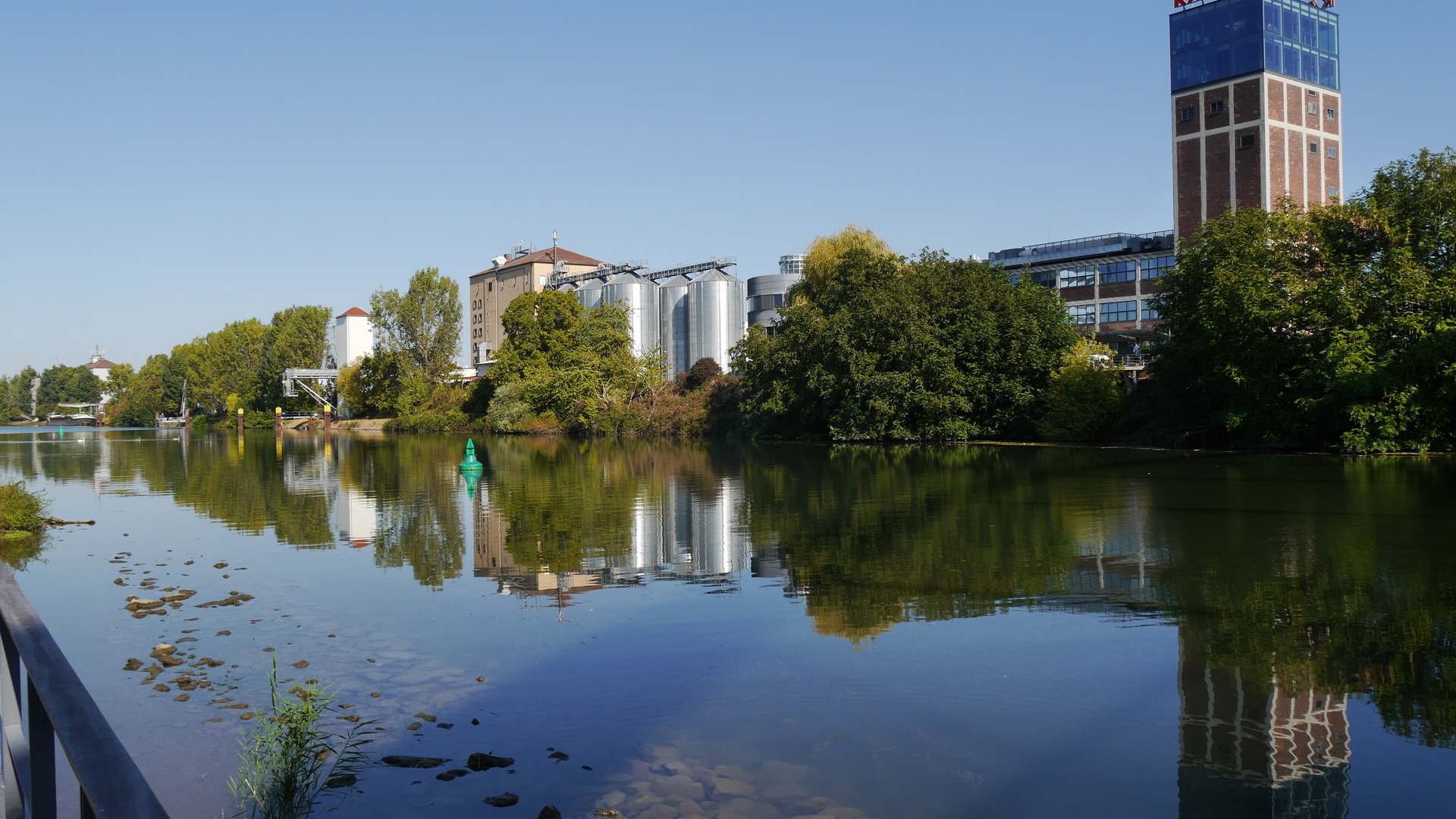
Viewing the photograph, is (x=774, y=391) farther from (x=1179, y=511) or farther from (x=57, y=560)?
(x=57, y=560)

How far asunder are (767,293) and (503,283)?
53068mm

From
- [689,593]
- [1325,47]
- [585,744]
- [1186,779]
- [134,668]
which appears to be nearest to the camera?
[1186,779]

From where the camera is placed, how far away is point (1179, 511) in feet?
57.2

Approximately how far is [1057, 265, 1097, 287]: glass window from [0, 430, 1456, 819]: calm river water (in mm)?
62373

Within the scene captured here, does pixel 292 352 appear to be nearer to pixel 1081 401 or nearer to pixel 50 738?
pixel 1081 401

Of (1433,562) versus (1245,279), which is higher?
(1245,279)

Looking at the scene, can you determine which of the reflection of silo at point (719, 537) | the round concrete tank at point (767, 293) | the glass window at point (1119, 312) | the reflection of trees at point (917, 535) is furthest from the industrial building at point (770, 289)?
the reflection of silo at point (719, 537)

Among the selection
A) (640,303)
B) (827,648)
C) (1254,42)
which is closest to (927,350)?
(827,648)

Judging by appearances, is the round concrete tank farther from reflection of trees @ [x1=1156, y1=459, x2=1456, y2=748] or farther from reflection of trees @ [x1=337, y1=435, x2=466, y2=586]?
reflection of trees @ [x1=1156, y1=459, x2=1456, y2=748]

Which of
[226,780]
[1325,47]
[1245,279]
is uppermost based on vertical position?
[1325,47]

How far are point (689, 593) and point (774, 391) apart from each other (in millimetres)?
39927

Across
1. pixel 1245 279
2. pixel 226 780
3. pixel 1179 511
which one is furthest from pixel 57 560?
pixel 1245 279

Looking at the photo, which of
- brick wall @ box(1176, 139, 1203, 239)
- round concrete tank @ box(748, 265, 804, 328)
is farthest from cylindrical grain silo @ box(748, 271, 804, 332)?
brick wall @ box(1176, 139, 1203, 239)

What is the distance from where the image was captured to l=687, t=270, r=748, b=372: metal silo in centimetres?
9506
